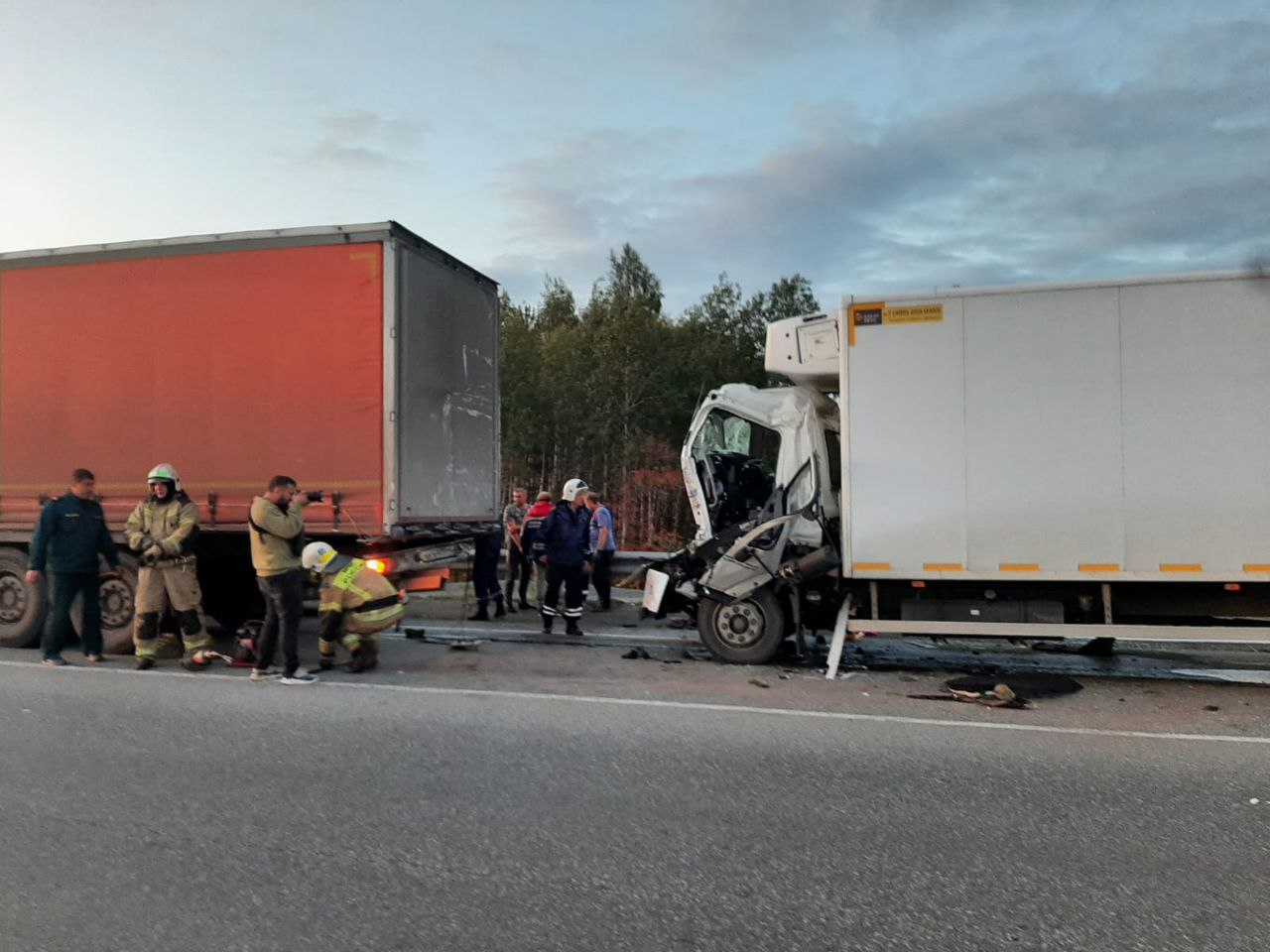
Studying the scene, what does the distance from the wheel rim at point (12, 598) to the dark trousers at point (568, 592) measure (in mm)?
5207

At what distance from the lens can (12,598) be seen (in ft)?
A: 30.8

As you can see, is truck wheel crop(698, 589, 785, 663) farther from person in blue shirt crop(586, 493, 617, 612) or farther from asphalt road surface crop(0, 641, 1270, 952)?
person in blue shirt crop(586, 493, 617, 612)

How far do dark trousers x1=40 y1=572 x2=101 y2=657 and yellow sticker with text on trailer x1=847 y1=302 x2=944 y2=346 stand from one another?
7108mm

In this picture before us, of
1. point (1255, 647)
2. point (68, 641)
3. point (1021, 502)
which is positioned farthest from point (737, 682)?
point (68, 641)

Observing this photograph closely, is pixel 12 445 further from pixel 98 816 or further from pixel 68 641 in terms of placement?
pixel 98 816

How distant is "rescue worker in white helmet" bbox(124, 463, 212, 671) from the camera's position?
324 inches

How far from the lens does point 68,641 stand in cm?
935

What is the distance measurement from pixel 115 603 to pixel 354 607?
277cm

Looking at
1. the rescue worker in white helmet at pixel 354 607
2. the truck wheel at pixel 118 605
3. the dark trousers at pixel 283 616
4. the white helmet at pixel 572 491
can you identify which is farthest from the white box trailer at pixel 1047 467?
the truck wheel at pixel 118 605

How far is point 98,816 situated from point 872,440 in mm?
6008

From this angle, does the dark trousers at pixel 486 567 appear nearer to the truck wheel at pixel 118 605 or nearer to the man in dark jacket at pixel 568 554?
the man in dark jacket at pixel 568 554

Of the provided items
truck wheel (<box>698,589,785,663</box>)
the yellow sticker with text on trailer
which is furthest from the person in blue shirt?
the yellow sticker with text on trailer

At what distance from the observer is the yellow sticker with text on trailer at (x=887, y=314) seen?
7785mm

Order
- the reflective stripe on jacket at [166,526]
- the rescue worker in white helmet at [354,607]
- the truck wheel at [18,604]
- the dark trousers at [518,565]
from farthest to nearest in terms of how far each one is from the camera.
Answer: the dark trousers at [518,565], the truck wheel at [18,604], the reflective stripe on jacket at [166,526], the rescue worker in white helmet at [354,607]
